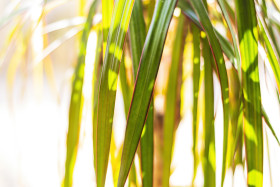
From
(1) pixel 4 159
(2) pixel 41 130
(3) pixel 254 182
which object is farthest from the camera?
(2) pixel 41 130

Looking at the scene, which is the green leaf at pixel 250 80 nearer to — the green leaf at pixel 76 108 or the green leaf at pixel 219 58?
the green leaf at pixel 219 58

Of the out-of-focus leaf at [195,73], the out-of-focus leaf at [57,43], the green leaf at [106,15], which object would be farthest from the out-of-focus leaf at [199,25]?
the out-of-focus leaf at [57,43]

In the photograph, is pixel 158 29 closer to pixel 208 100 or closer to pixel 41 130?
pixel 208 100

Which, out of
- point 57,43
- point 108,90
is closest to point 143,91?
point 108,90

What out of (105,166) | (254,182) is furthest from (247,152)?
(105,166)

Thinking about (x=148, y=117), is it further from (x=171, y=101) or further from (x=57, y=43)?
(x=57, y=43)

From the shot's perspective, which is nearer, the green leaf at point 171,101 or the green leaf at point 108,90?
the green leaf at point 108,90

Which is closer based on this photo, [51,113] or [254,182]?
[254,182]
